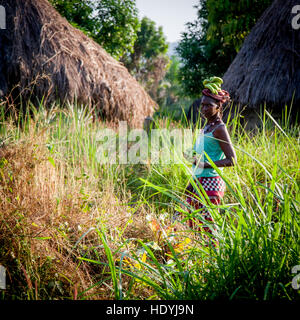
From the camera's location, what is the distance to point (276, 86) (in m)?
4.48

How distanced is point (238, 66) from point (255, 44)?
549 mm

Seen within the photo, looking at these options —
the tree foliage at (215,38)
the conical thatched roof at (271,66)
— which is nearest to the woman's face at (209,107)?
the conical thatched roof at (271,66)

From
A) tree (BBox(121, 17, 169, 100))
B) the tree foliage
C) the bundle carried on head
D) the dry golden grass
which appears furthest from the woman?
tree (BBox(121, 17, 169, 100))

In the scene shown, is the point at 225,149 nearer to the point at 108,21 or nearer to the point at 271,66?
the point at 271,66

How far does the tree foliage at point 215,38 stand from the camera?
7051 millimetres

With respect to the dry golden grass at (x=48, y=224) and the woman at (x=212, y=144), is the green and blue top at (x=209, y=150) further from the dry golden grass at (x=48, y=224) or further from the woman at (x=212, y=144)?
the dry golden grass at (x=48, y=224)

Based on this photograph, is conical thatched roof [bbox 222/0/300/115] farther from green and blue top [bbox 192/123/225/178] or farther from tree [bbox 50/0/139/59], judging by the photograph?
tree [bbox 50/0/139/59]

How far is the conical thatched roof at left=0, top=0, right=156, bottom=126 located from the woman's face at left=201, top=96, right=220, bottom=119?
2.89 metres

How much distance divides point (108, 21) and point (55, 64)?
5342 millimetres

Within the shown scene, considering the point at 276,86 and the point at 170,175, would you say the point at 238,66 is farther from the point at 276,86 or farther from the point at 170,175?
the point at 170,175

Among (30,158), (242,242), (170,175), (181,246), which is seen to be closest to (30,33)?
(30,158)

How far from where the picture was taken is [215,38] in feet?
28.1

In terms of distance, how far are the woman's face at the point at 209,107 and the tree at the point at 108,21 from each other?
26.6 feet
